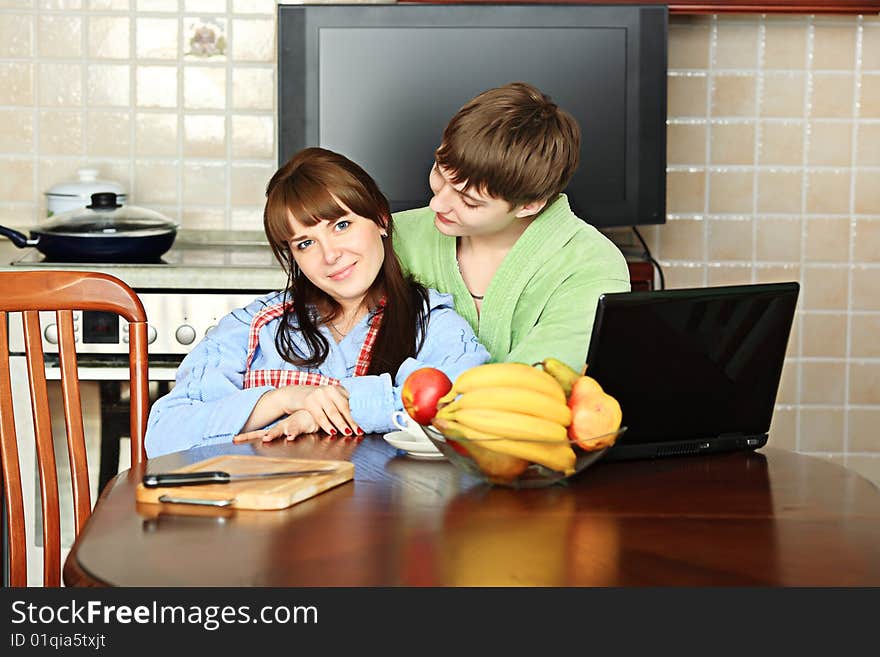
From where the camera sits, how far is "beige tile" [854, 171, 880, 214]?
290cm

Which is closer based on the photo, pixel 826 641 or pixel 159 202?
pixel 826 641

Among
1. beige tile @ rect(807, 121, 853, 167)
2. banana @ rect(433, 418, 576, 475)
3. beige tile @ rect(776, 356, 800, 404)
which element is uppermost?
beige tile @ rect(807, 121, 853, 167)

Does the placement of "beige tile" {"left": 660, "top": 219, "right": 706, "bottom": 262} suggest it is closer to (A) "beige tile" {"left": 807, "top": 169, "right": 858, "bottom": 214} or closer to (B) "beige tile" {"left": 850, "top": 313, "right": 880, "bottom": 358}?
(A) "beige tile" {"left": 807, "top": 169, "right": 858, "bottom": 214}

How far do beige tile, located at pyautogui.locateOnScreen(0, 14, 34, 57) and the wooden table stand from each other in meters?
1.94

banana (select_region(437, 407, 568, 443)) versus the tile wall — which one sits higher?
the tile wall

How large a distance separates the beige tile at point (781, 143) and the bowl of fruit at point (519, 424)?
1.91m

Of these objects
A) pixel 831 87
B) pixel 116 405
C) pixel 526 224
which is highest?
pixel 831 87

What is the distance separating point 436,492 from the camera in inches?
45.0

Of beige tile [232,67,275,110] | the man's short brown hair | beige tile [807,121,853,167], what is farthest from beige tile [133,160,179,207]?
beige tile [807,121,853,167]

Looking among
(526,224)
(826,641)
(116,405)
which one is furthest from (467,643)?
(116,405)

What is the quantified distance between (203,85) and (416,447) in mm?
1835

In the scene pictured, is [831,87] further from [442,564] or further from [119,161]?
[442,564]

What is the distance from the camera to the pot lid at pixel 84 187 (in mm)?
2781

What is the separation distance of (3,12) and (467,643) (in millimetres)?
2510
